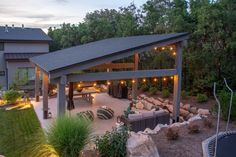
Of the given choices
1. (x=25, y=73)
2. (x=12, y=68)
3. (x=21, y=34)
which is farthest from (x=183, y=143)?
(x=21, y=34)

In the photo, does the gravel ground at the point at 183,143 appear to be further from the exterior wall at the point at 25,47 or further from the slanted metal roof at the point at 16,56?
the exterior wall at the point at 25,47

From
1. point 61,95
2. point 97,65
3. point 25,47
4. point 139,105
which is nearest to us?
point 61,95

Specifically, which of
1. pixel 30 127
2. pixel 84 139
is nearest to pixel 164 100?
pixel 30 127

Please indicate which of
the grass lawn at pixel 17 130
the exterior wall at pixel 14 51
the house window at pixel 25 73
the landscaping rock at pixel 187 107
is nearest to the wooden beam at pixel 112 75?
the grass lawn at pixel 17 130

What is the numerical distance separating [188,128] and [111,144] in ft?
11.6

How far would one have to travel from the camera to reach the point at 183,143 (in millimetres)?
7594

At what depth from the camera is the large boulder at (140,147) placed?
620 cm

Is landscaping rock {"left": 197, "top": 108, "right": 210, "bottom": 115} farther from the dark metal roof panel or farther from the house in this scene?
the dark metal roof panel

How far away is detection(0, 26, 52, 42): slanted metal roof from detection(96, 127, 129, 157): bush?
20.4 m

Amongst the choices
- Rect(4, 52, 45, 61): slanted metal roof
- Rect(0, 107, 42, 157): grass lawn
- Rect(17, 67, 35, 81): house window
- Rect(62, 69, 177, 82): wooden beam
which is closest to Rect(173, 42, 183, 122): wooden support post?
Rect(62, 69, 177, 82): wooden beam

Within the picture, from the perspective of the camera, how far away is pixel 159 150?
7.07m

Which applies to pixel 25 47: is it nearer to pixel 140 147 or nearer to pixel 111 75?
pixel 111 75

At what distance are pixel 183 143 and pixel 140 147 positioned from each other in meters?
1.90

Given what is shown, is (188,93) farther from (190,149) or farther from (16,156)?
(16,156)
